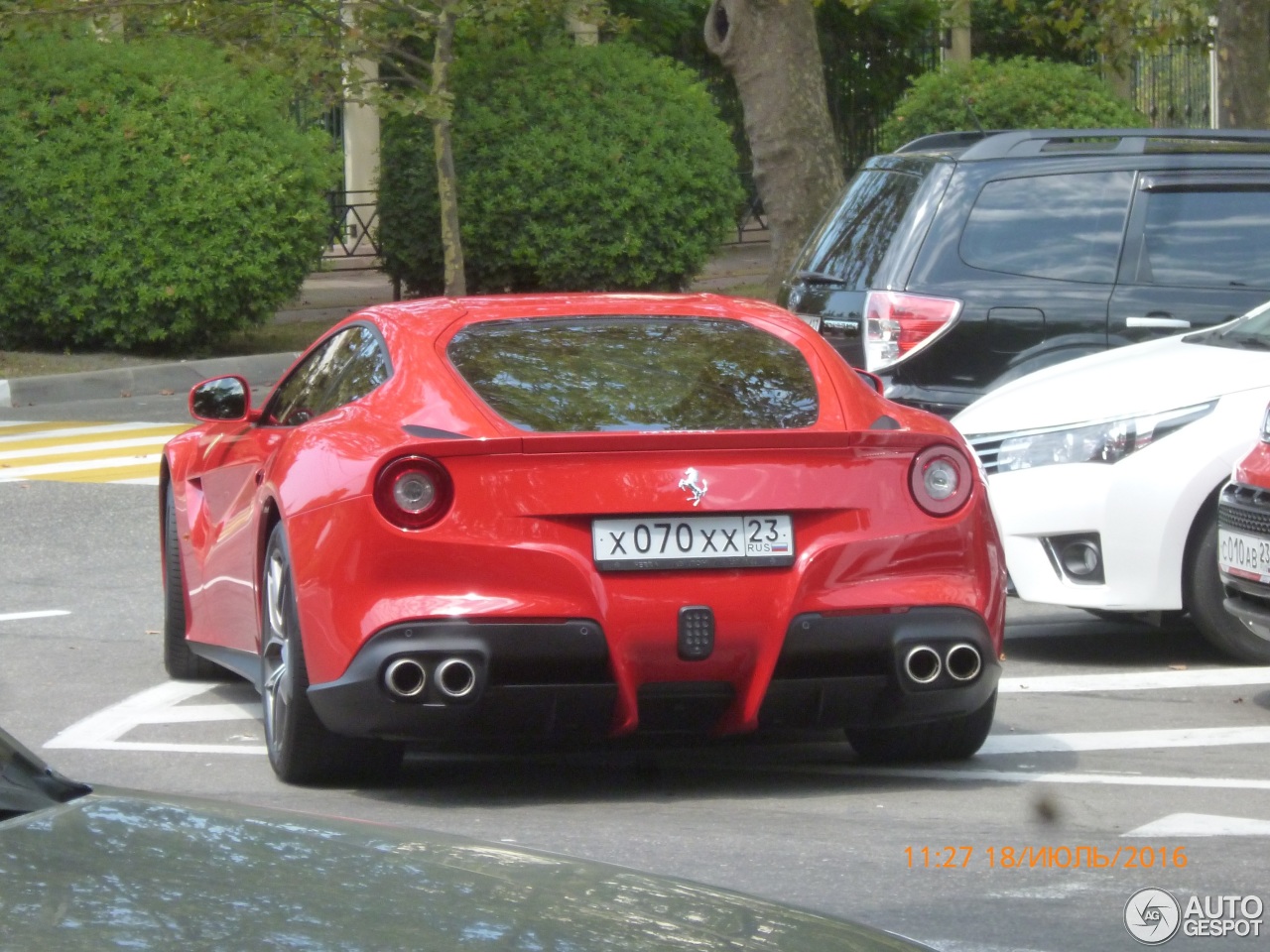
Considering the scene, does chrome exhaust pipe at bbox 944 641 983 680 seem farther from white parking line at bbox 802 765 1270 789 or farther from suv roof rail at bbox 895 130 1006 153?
suv roof rail at bbox 895 130 1006 153

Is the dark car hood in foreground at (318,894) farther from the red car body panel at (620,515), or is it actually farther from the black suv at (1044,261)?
the black suv at (1044,261)

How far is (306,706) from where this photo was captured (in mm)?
5523

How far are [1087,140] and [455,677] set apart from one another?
5695 mm

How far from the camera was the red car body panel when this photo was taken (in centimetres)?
520

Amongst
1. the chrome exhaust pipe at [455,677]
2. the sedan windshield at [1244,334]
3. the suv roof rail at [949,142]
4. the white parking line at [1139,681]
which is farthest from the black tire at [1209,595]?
the chrome exhaust pipe at [455,677]

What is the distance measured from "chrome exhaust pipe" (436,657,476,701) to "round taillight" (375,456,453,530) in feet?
1.22

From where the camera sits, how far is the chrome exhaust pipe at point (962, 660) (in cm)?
540

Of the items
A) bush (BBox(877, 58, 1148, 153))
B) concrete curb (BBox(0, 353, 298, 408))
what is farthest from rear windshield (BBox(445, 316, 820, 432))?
bush (BBox(877, 58, 1148, 153))

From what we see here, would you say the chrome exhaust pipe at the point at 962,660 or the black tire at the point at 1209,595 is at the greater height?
the chrome exhaust pipe at the point at 962,660

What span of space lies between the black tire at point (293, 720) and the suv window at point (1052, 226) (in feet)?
14.8

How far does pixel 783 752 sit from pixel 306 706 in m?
1.56


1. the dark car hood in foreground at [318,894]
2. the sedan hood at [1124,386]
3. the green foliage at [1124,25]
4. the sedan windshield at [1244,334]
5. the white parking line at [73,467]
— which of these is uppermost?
the green foliage at [1124,25]

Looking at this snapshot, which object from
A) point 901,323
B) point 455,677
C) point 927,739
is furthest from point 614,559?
point 901,323

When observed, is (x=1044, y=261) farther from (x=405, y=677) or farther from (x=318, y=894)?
(x=318, y=894)
